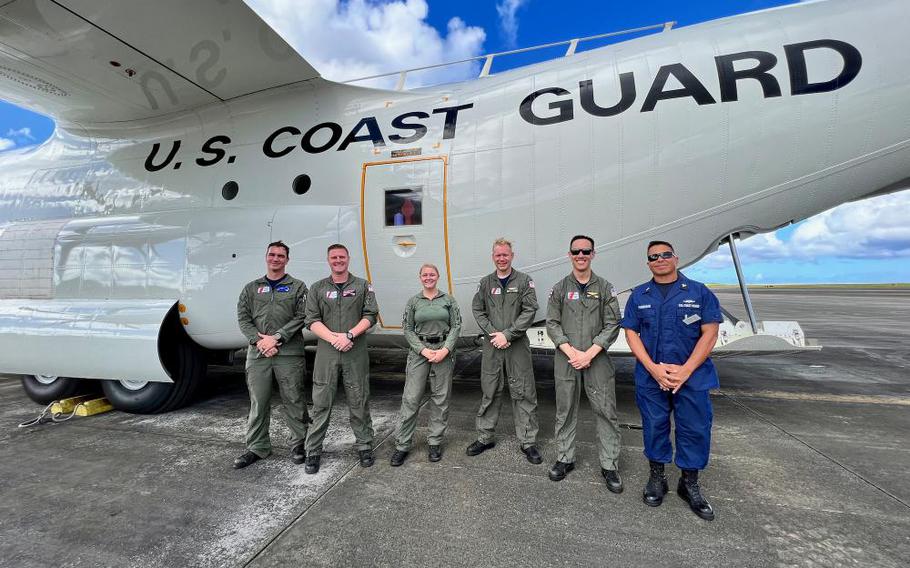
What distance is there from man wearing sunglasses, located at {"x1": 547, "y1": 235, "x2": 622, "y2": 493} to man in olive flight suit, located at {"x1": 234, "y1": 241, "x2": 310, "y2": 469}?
2191mm

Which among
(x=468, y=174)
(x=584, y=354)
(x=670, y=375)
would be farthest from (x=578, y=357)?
(x=468, y=174)

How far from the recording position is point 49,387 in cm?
527

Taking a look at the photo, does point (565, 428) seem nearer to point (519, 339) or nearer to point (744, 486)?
point (519, 339)

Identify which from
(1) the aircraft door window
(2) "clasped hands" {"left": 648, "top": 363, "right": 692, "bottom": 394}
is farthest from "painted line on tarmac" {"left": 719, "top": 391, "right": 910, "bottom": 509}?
(1) the aircraft door window

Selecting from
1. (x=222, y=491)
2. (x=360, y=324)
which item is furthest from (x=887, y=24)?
(x=222, y=491)

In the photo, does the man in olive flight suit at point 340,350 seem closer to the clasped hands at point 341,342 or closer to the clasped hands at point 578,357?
the clasped hands at point 341,342

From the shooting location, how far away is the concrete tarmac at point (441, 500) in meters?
2.36

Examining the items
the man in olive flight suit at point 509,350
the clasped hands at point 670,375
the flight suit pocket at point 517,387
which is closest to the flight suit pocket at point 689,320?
the clasped hands at point 670,375

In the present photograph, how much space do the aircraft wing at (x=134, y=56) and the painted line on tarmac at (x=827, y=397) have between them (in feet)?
23.3

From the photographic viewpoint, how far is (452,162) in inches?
170

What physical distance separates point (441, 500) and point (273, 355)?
1833 mm

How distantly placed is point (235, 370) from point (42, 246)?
3336mm

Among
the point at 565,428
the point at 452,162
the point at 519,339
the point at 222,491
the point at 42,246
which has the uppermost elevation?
the point at 452,162

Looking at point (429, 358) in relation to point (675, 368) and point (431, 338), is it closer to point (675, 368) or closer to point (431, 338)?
point (431, 338)
